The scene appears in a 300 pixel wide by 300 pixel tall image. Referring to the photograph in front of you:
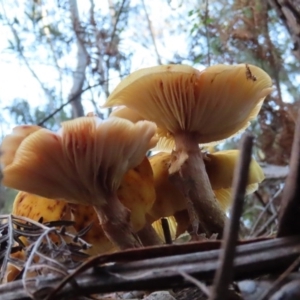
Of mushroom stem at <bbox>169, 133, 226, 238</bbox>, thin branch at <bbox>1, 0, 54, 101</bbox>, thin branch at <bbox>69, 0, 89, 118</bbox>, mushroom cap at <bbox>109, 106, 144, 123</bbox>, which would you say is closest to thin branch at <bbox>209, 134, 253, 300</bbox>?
mushroom stem at <bbox>169, 133, 226, 238</bbox>

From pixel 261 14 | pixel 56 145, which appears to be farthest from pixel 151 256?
pixel 261 14

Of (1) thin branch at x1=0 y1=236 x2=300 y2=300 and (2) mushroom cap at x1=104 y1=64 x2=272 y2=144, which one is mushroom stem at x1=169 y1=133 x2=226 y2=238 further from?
(1) thin branch at x1=0 y1=236 x2=300 y2=300

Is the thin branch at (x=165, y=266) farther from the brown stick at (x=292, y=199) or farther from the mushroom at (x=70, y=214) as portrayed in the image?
the mushroom at (x=70, y=214)

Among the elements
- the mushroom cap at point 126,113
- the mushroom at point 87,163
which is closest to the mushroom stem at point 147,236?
the mushroom at point 87,163

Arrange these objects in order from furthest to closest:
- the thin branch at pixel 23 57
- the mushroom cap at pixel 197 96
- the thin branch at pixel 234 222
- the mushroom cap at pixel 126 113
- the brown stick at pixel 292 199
A: the thin branch at pixel 23 57
the mushroom cap at pixel 126 113
the mushroom cap at pixel 197 96
the brown stick at pixel 292 199
the thin branch at pixel 234 222

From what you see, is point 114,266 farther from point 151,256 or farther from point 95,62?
point 95,62

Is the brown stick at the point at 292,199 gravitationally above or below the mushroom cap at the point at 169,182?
above

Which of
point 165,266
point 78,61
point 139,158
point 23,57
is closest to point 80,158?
point 139,158

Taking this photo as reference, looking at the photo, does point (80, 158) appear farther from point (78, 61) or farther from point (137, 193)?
point (78, 61)
